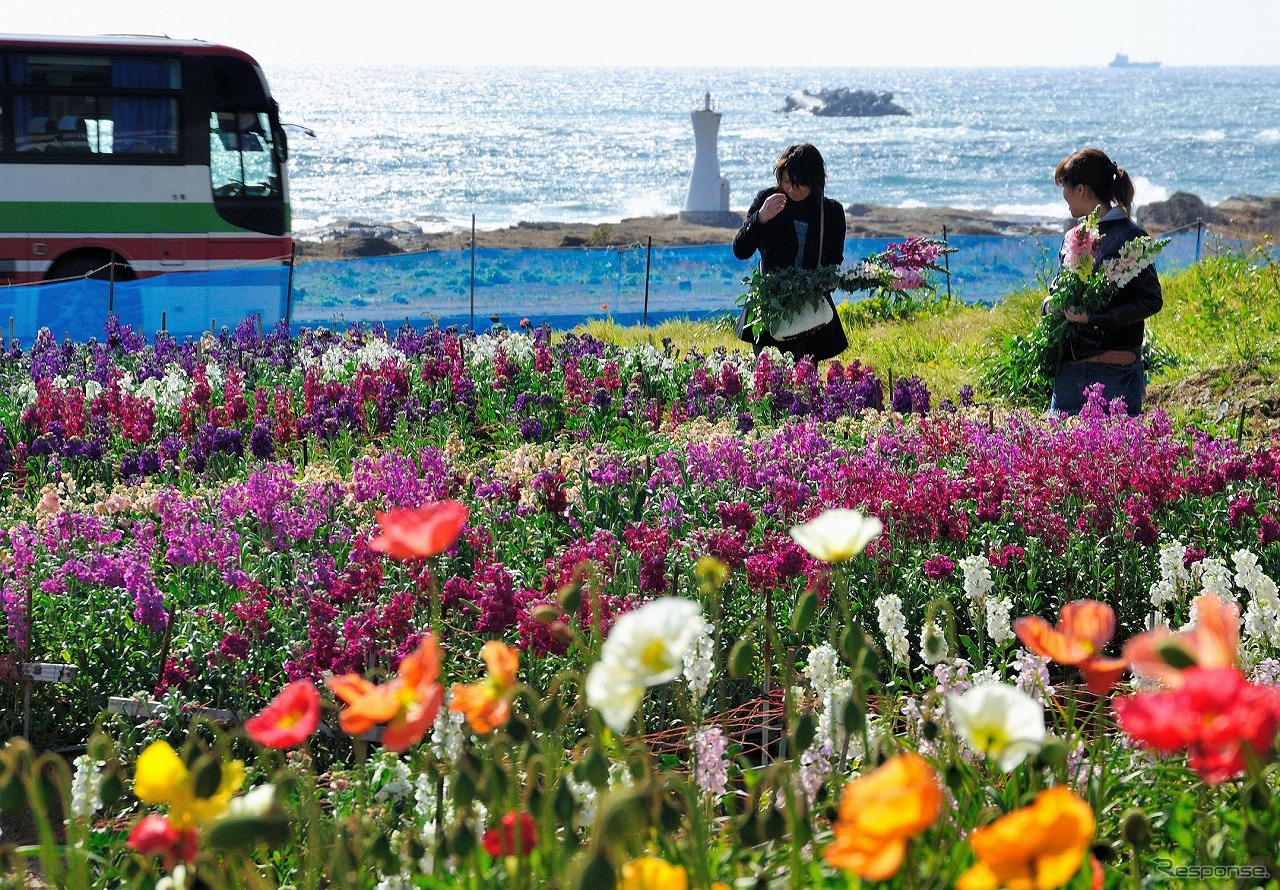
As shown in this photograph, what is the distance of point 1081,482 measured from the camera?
501cm

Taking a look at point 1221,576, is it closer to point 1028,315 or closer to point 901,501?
point 901,501

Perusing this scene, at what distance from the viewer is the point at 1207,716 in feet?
4.80

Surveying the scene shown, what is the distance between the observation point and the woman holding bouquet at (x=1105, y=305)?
20.6 feet

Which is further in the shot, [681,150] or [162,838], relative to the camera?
[681,150]

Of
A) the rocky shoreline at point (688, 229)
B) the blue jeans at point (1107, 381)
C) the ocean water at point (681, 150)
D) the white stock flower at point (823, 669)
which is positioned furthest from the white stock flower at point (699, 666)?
the ocean water at point (681, 150)

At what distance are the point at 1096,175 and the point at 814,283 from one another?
2.07 meters

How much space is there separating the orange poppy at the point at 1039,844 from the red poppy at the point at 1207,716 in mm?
118

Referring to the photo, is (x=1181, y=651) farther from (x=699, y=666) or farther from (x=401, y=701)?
(x=699, y=666)

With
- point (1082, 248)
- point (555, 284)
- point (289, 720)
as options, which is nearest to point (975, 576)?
point (289, 720)

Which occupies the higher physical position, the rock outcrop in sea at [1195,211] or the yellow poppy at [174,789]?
the yellow poppy at [174,789]

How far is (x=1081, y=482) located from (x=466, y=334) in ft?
16.4

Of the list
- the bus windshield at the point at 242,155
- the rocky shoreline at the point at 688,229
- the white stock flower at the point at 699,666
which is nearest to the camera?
the white stock flower at the point at 699,666

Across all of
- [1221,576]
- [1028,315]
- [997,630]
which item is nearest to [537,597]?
[997,630]

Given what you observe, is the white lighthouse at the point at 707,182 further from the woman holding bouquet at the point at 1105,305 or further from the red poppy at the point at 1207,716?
the red poppy at the point at 1207,716
